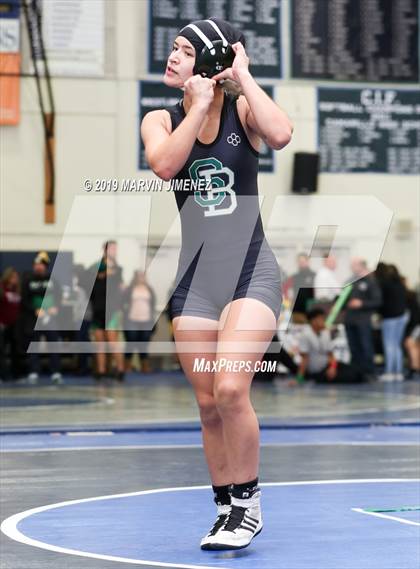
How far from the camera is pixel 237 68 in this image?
546 centimetres

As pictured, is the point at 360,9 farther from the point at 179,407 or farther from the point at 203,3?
the point at 179,407

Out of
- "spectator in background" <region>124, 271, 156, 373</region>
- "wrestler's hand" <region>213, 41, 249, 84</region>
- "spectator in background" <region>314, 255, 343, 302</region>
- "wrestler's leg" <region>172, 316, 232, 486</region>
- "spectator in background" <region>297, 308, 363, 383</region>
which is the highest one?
"wrestler's hand" <region>213, 41, 249, 84</region>

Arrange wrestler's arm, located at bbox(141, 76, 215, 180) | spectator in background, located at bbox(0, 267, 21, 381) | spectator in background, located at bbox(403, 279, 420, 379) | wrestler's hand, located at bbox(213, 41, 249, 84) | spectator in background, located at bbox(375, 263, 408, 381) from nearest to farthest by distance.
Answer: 1. wrestler's arm, located at bbox(141, 76, 215, 180)
2. wrestler's hand, located at bbox(213, 41, 249, 84)
3. spectator in background, located at bbox(375, 263, 408, 381)
4. spectator in background, located at bbox(0, 267, 21, 381)
5. spectator in background, located at bbox(403, 279, 420, 379)

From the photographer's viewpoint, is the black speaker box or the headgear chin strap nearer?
the headgear chin strap

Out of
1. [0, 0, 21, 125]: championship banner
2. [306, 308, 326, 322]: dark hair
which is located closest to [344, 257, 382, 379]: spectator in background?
[306, 308, 326, 322]: dark hair

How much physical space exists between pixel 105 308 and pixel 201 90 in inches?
530

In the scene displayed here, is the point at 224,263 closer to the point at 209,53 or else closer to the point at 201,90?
the point at 201,90

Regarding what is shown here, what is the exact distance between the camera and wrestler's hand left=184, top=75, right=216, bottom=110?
5.36 metres

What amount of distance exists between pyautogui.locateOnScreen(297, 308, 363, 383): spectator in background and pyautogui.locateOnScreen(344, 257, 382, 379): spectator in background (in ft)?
1.11

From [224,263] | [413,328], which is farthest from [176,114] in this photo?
[413,328]

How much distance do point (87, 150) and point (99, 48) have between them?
1802 mm

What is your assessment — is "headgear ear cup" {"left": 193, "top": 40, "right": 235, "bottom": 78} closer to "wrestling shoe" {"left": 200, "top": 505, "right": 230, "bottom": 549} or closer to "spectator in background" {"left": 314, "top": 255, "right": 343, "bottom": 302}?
"wrestling shoe" {"left": 200, "top": 505, "right": 230, "bottom": 549}

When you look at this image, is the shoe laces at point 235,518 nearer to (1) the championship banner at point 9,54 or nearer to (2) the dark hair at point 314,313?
(2) the dark hair at point 314,313

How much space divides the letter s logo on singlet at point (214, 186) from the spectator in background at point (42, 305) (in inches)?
516
